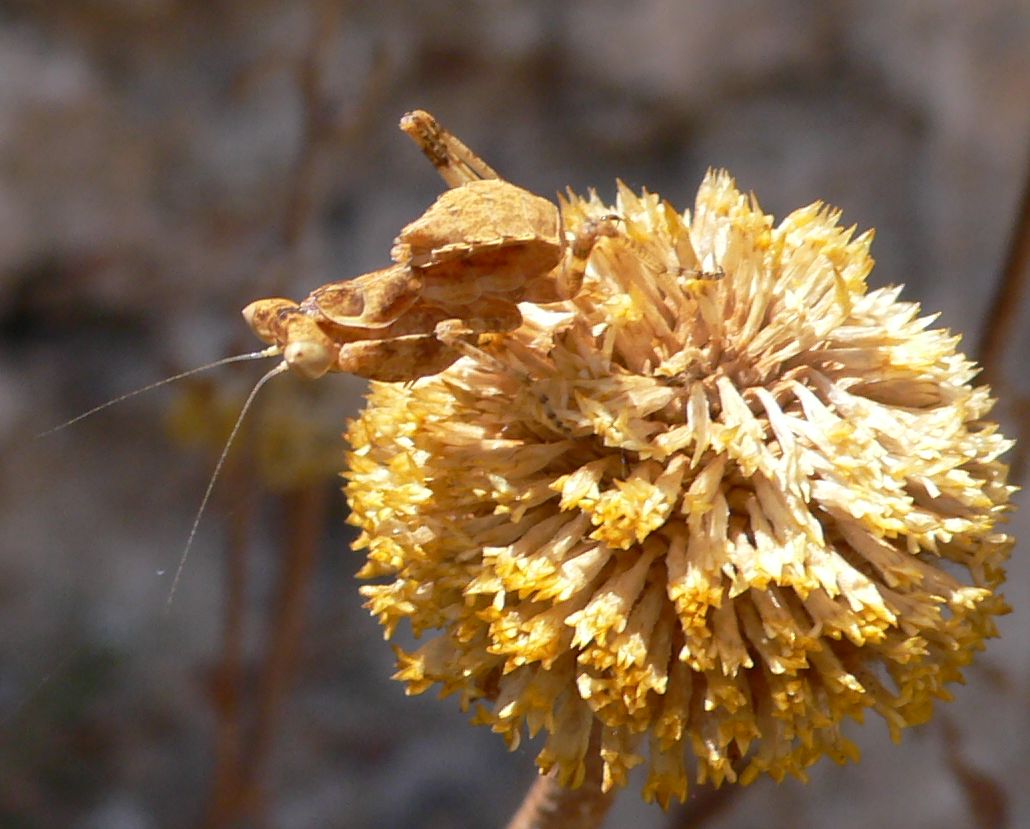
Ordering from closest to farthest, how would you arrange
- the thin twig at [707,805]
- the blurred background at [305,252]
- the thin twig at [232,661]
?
the thin twig at [707,805]
the thin twig at [232,661]
the blurred background at [305,252]

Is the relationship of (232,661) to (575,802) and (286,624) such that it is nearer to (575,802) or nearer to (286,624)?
(286,624)

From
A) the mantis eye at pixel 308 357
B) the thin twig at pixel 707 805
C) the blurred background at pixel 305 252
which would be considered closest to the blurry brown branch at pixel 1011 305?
the thin twig at pixel 707 805

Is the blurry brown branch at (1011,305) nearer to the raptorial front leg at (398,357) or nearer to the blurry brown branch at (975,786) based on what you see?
the blurry brown branch at (975,786)

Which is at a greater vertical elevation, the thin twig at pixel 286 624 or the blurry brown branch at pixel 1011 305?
the thin twig at pixel 286 624

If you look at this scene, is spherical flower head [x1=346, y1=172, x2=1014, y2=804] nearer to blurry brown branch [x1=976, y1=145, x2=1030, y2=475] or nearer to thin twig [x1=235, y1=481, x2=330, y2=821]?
blurry brown branch [x1=976, y1=145, x2=1030, y2=475]

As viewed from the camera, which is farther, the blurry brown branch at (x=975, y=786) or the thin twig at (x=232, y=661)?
the thin twig at (x=232, y=661)
